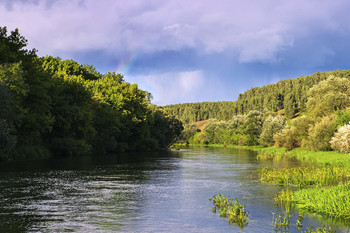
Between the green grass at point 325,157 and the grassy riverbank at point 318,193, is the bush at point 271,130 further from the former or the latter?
the grassy riverbank at point 318,193

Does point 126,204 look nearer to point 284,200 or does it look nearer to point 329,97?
point 284,200

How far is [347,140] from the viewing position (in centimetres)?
5869

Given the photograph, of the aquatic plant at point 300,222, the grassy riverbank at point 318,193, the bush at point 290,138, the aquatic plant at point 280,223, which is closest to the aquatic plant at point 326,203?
the grassy riverbank at point 318,193

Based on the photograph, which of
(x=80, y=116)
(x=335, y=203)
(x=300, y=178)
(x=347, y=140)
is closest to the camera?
(x=335, y=203)

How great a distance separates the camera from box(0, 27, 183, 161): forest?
5141cm

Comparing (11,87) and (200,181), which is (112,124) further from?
(200,181)

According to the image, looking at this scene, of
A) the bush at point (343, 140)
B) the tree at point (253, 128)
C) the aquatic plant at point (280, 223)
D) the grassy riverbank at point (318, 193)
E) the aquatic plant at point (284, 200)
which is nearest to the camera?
the aquatic plant at point (280, 223)

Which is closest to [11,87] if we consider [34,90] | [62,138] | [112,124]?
[34,90]

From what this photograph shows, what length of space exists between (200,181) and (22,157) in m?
36.7

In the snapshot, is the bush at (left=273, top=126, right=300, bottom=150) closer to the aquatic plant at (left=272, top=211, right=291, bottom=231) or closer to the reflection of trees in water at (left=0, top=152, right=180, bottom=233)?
the reflection of trees in water at (left=0, top=152, right=180, bottom=233)

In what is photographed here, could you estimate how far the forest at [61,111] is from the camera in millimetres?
51413

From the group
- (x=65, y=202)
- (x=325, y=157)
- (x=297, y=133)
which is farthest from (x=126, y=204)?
(x=297, y=133)

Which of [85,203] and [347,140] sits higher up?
[347,140]

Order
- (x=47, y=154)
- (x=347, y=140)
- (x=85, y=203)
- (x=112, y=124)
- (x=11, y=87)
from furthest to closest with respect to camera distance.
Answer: (x=112, y=124) < (x=47, y=154) < (x=347, y=140) < (x=11, y=87) < (x=85, y=203)
